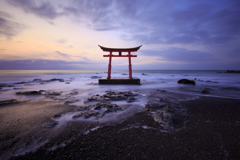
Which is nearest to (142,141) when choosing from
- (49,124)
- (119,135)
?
(119,135)

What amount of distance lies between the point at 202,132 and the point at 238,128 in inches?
46.3

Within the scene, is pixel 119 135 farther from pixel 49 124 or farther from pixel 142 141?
pixel 49 124

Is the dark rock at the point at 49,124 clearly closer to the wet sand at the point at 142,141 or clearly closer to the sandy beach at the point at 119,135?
the sandy beach at the point at 119,135

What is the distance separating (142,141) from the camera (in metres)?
2.28

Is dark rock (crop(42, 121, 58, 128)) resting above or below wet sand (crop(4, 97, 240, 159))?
above

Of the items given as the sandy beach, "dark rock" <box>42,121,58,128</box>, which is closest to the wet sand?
the sandy beach

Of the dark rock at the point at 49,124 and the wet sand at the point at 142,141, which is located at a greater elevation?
the dark rock at the point at 49,124

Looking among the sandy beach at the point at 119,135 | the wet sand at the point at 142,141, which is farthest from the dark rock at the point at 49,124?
the wet sand at the point at 142,141

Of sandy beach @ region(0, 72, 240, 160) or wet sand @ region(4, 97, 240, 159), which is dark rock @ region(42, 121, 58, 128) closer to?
sandy beach @ region(0, 72, 240, 160)

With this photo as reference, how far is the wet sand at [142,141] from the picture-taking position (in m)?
1.93

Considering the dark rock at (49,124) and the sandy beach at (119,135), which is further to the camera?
the dark rock at (49,124)

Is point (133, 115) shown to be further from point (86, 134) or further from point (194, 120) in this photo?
point (194, 120)

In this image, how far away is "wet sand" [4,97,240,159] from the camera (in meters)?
1.93

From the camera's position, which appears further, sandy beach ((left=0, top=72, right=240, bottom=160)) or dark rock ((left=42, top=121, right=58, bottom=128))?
dark rock ((left=42, top=121, right=58, bottom=128))
